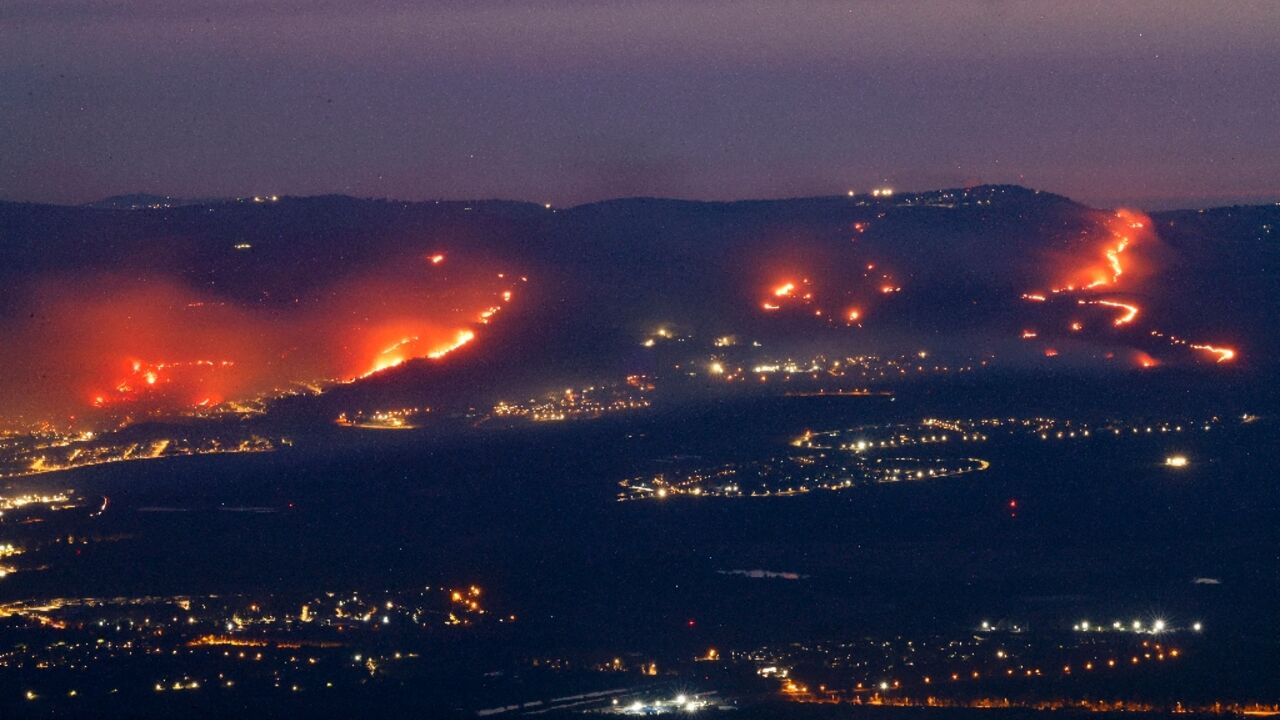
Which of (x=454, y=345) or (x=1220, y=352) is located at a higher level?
(x=454, y=345)

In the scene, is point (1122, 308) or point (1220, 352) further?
point (1122, 308)

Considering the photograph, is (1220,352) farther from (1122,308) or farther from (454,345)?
(454,345)

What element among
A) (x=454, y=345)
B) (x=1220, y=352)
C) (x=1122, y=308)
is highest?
(x=454, y=345)

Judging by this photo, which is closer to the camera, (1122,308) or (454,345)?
(454,345)

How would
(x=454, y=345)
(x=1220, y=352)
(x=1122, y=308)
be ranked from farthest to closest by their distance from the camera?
1. (x=1122, y=308)
2. (x=454, y=345)
3. (x=1220, y=352)

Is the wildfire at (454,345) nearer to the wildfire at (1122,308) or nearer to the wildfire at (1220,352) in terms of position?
the wildfire at (1122,308)

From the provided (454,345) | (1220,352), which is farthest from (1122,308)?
(454,345)

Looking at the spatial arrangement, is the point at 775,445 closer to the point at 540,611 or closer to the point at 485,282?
the point at 540,611

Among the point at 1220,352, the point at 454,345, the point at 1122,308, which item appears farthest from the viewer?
the point at 1122,308

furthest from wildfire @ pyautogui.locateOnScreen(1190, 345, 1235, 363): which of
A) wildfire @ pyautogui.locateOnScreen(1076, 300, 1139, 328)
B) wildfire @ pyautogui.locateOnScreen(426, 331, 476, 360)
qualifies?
wildfire @ pyautogui.locateOnScreen(426, 331, 476, 360)

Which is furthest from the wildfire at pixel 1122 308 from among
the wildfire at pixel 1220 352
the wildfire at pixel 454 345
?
the wildfire at pixel 454 345

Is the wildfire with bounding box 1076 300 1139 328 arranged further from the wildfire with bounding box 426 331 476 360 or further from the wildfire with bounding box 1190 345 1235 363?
the wildfire with bounding box 426 331 476 360

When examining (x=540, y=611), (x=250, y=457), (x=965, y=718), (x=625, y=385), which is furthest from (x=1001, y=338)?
(x=965, y=718)
